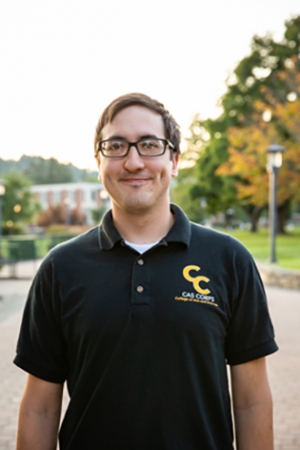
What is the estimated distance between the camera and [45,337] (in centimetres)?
229

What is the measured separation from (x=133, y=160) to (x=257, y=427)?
106 centimetres

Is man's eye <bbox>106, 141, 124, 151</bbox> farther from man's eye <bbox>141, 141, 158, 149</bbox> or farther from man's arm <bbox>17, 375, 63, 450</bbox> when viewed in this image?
man's arm <bbox>17, 375, 63, 450</bbox>

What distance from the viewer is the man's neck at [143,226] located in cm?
233

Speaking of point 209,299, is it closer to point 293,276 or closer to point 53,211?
A: point 293,276

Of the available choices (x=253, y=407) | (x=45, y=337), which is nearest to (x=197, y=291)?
(x=253, y=407)

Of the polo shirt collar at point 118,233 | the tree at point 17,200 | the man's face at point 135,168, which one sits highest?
the man's face at point 135,168

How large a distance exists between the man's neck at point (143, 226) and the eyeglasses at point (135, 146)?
0.22m

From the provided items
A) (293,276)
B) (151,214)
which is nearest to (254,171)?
(293,276)

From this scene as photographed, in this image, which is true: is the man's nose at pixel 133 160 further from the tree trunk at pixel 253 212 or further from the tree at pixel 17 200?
the tree at pixel 17 200

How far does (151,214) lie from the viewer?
2.33 m

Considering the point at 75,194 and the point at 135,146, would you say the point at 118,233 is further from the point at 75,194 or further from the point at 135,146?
the point at 75,194

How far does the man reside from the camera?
2.11 metres

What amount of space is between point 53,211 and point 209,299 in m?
74.4

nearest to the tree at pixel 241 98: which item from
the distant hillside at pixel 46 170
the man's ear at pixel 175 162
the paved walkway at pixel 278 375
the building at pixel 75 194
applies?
the paved walkway at pixel 278 375
